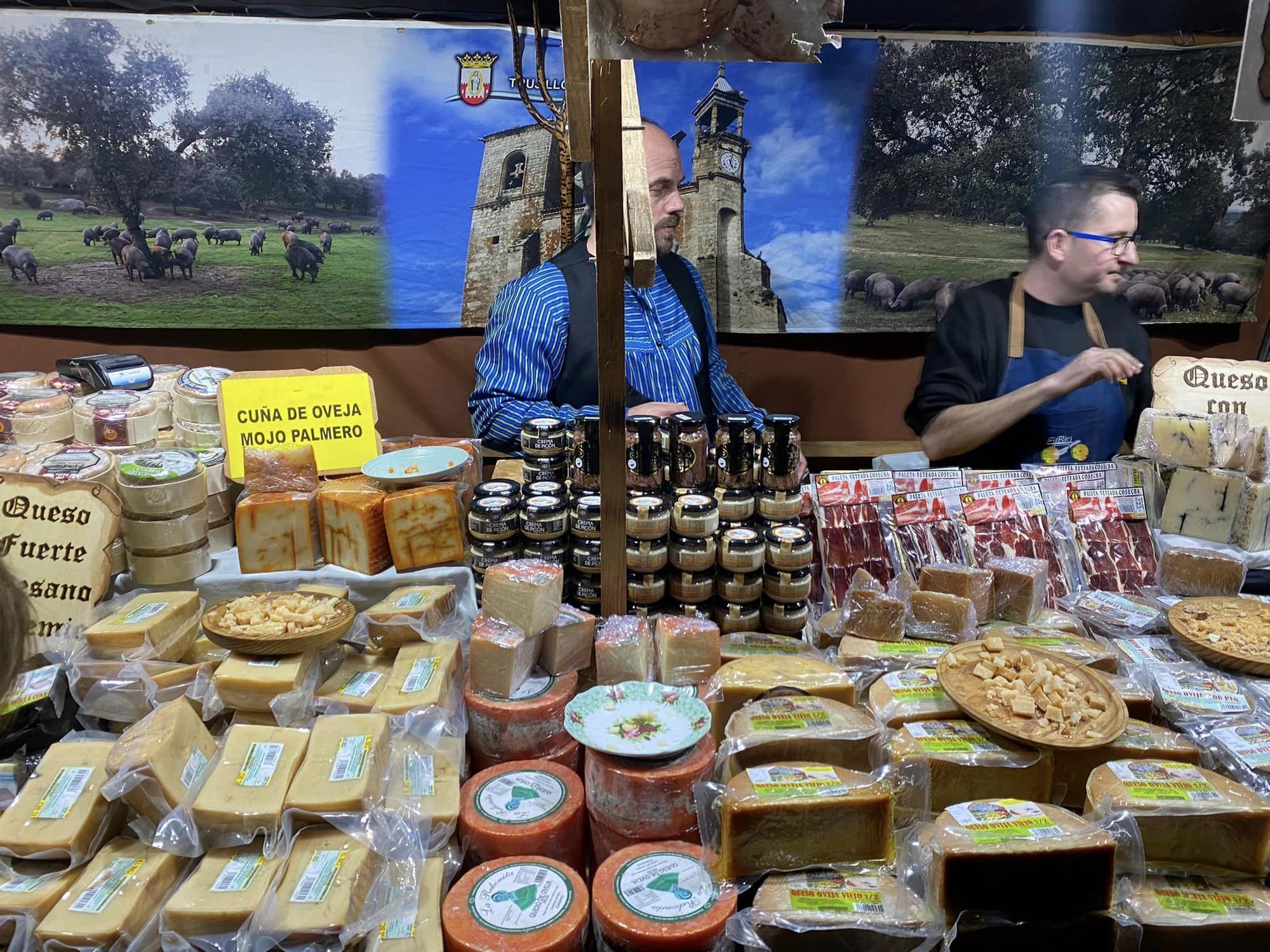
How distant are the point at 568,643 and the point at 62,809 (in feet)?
3.10

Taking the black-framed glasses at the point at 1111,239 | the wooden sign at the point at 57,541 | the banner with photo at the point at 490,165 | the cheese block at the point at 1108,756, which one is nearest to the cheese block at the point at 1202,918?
the cheese block at the point at 1108,756

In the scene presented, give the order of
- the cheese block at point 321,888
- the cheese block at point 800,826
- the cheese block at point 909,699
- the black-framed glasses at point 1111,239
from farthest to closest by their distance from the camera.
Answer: the black-framed glasses at point 1111,239 < the cheese block at point 909,699 < the cheese block at point 800,826 < the cheese block at point 321,888

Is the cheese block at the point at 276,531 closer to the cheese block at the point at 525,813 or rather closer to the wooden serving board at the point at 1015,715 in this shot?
the cheese block at the point at 525,813

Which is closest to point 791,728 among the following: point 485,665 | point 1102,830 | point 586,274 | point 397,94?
point 1102,830

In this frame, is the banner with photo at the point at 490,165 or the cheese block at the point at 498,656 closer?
the cheese block at the point at 498,656

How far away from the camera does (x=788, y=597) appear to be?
1982 millimetres

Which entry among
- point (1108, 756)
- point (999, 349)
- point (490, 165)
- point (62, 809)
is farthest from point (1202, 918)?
point (490, 165)

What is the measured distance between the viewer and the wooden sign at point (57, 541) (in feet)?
6.21

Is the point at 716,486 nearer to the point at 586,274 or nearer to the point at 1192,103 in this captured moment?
the point at 586,274

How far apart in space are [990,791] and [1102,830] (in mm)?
205

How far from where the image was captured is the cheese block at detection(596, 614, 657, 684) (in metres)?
1.71

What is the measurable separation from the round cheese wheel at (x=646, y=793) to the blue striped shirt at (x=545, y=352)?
1.99 metres

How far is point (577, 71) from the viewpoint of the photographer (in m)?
1.41

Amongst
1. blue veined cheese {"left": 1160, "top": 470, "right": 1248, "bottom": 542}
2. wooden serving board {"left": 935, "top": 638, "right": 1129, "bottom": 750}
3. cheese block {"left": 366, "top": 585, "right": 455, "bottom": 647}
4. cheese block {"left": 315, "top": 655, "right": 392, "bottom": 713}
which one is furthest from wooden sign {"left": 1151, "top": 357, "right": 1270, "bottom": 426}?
cheese block {"left": 315, "top": 655, "right": 392, "bottom": 713}
